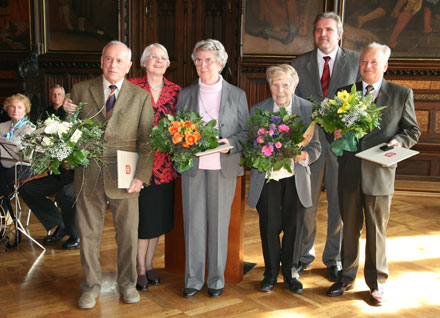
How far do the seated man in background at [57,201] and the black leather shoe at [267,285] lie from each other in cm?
210

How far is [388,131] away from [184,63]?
20.8ft

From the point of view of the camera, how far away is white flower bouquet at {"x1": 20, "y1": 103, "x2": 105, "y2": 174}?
9.87 ft

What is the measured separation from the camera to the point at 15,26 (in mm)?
8828

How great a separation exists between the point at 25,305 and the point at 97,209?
0.92 metres

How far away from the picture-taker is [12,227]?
17.3 feet

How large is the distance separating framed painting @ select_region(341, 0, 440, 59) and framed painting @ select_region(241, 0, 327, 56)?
717 millimetres

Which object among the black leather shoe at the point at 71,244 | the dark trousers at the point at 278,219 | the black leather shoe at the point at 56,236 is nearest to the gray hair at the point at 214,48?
the dark trousers at the point at 278,219

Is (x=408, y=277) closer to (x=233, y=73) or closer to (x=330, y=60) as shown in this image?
(x=330, y=60)

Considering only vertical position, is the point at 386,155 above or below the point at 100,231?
above

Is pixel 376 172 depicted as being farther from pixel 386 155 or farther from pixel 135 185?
pixel 135 185

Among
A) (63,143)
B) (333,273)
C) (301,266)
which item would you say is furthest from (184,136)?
(333,273)

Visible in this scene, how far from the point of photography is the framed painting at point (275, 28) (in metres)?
8.43

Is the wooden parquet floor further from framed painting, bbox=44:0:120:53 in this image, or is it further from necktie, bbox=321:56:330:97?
framed painting, bbox=44:0:120:53

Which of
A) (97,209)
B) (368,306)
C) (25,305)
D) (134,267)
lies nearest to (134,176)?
(97,209)
